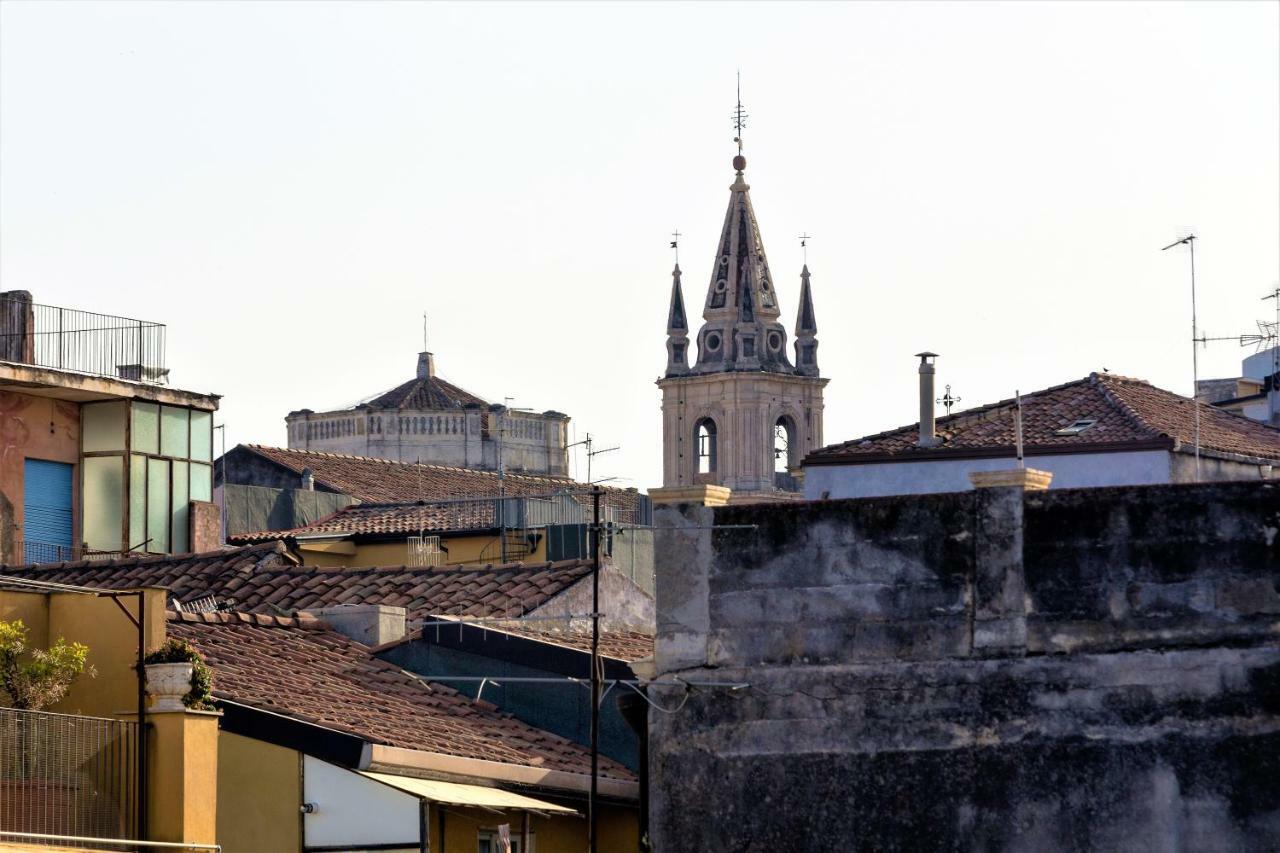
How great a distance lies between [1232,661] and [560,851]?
22.3ft

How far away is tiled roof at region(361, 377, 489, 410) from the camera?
8481 cm

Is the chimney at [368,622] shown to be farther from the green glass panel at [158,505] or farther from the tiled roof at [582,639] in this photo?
the green glass panel at [158,505]

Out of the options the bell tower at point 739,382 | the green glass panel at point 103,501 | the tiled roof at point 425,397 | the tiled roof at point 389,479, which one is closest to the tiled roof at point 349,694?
the green glass panel at point 103,501

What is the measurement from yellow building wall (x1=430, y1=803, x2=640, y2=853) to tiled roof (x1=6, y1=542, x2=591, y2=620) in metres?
4.05

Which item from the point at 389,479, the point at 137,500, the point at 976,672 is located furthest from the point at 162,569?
the point at 389,479

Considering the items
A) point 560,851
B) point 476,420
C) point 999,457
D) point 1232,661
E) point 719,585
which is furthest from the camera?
point 476,420

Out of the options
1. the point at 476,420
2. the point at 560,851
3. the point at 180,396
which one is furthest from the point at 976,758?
the point at 476,420

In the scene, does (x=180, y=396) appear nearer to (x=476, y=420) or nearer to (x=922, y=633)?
(x=922, y=633)

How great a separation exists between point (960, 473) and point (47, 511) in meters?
13.9

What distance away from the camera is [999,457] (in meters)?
32.5

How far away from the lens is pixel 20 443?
126 ft

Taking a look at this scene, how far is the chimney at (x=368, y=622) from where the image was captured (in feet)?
85.3

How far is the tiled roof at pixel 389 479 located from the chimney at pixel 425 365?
28879mm

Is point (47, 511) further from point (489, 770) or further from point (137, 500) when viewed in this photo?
point (489, 770)
